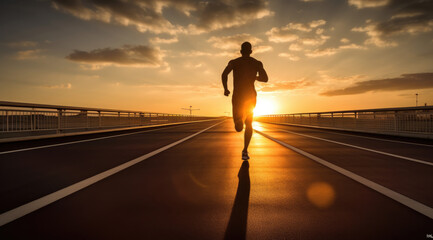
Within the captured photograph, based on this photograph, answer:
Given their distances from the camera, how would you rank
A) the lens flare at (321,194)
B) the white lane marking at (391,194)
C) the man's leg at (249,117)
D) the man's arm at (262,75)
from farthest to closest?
1. the man's arm at (262,75)
2. the man's leg at (249,117)
3. the lens flare at (321,194)
4. the white lane marking at (391,194)

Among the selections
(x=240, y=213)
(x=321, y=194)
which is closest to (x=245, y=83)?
(x=321, y=194)

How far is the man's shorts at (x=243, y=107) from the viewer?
21.2 feet

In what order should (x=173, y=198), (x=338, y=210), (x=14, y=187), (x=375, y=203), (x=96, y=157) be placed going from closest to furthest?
(x=338, y=210), (x=375, y=203), (x=173, y=198), (x=14, y=187), (x=96, y=157)

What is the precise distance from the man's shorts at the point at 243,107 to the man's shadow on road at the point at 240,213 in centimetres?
250

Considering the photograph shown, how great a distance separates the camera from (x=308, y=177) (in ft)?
13.9

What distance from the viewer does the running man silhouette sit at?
644 cm

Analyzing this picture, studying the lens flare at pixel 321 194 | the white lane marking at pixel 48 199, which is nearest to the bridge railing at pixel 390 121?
the lens flare at pixel 321 194

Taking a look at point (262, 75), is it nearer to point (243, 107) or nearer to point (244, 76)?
point (244, 76)

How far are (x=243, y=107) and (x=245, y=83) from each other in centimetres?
54

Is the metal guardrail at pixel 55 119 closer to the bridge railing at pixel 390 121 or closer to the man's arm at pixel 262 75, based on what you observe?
the man's arm at pixel 262 75

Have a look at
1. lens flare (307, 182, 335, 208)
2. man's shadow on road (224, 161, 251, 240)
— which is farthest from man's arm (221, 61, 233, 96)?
lens flare (307, 182, 335, 208)

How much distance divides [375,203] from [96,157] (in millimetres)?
5321

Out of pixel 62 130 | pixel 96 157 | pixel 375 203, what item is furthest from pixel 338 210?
pixel 62 130

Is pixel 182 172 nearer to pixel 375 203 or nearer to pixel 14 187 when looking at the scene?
pixel 14 187
